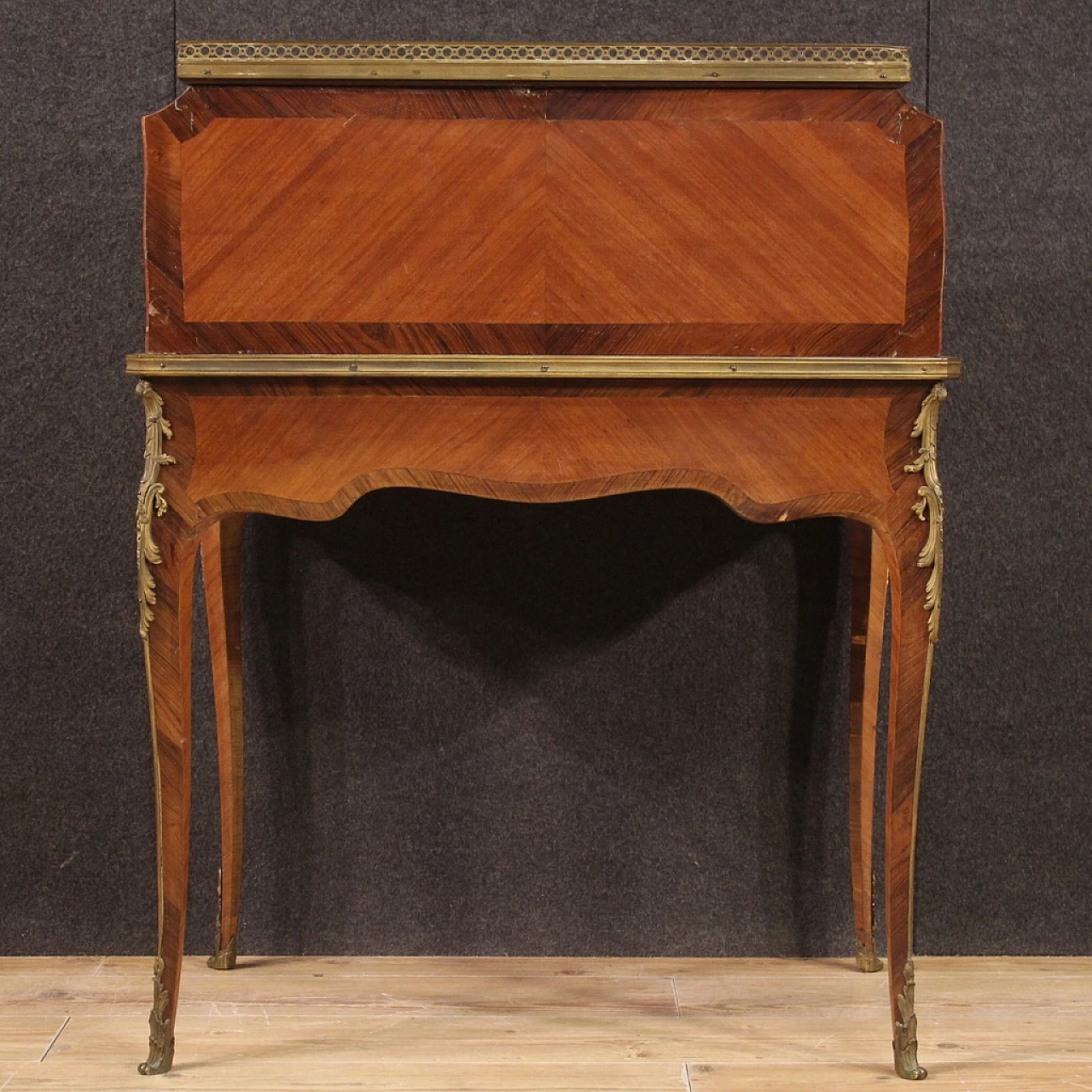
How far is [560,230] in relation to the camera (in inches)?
59.3

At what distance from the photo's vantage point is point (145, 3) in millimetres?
2004

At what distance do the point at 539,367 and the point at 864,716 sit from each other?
2.83 ft

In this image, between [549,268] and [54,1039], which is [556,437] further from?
[54,1039]

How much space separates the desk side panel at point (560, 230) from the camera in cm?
151

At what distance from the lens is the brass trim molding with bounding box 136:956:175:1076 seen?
1.60 meters

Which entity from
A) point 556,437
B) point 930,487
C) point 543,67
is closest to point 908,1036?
point 930,487

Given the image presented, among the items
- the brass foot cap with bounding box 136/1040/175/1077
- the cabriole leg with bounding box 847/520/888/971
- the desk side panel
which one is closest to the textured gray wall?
the cabriole leg with bounding box 847/520/888/971

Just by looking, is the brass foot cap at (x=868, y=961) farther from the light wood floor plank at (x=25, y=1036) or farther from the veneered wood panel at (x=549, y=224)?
the light wood floor plank at (x=25, y=1036)

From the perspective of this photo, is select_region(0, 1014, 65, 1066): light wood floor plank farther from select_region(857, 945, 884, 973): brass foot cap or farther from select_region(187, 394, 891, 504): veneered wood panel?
select_region(857, 945, 884, 973): brass foot cap

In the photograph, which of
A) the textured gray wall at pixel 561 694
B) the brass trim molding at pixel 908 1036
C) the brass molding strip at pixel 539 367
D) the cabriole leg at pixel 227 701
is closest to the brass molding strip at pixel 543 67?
the brass molding strip at pixel 539 367

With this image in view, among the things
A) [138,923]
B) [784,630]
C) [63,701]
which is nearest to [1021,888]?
[784,630]

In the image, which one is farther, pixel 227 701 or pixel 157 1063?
pixel 227 701

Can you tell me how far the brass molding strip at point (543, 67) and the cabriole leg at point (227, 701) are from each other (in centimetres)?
70

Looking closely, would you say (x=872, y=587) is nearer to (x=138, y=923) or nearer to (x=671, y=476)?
(x=671, y=476)
